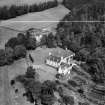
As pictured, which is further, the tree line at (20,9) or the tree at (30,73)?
the tree line at (20,9)

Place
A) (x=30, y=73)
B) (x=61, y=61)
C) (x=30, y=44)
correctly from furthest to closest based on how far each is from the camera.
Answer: (x=30, y=44) < (x=61, y=61) < (x=30, y=73)

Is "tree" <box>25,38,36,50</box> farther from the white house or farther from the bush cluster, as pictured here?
the white house

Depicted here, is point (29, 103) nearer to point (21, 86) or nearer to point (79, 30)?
point (21, 86)

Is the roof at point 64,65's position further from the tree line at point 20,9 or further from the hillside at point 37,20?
the tree line at point 20,9

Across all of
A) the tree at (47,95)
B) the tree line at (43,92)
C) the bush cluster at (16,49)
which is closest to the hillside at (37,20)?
the bush cluster at (16,49)

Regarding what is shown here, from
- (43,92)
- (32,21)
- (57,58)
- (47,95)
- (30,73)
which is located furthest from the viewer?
(32,21)

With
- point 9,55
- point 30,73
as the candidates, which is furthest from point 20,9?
point 30,73

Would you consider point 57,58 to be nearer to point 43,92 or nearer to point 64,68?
point 64,68
